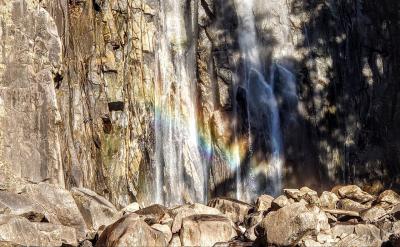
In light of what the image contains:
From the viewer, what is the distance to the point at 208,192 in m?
17.9

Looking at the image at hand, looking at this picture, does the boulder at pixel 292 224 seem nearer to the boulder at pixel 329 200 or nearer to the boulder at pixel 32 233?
the boulder at pixel 32 233

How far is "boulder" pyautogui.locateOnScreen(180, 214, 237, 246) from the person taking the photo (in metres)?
11.2

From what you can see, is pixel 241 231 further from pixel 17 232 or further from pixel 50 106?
pixel 50 106

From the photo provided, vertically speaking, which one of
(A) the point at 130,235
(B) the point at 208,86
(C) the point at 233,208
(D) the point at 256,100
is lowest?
(C) the point at 233,208

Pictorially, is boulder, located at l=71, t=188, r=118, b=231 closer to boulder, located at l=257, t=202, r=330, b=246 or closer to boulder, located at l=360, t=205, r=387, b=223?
boulder, located at l=257, t=202, r=330, b=246

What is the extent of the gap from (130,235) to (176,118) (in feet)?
25.5

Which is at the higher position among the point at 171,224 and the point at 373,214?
the point at 171,224

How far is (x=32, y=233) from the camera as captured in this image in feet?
35.7

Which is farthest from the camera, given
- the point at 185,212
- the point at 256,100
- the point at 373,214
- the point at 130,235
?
the point at 256,100

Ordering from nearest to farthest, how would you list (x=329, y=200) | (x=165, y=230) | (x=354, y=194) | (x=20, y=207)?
(x=165, y=230)
(x=20, y=207)
(x=329, y=200)
(x=354, y=194)

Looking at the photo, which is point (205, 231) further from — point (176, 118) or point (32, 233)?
point (176, 118)

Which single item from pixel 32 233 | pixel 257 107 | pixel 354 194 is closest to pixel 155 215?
pixel 32 233

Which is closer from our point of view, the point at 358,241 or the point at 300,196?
the point at 358,241

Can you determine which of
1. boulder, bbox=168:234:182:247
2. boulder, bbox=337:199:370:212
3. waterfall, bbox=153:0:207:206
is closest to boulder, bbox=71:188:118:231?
boulder, bbox=168:234:182:247
